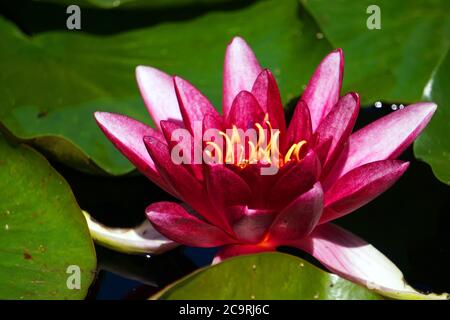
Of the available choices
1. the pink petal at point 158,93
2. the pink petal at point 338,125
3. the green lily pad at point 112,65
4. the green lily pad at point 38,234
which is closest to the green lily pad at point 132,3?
the green lily pad at point 112,65

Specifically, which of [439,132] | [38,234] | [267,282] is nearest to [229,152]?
[267,282]

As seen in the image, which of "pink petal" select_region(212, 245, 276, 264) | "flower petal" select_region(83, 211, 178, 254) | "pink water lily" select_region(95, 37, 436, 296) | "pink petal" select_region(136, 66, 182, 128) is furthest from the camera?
"pink petal" select_region(136, 66, 182, 128)

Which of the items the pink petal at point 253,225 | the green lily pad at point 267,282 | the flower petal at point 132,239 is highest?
the pink petal at point 253,225

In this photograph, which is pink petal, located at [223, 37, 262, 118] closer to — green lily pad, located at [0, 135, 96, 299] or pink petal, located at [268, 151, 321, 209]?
pink petal, located at [268, 151, 321, 209]

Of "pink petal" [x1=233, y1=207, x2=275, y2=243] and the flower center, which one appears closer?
"pink petal" [x1=233, y1=207, x2=275, y2=243]

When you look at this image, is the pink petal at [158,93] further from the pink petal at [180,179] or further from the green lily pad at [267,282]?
the green lily pad at [267,282]

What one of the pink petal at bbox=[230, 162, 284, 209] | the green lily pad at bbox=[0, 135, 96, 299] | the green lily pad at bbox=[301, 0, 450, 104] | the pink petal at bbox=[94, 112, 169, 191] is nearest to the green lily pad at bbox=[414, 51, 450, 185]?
the green lily pad at bbox=[301, 0, 450, 104]
